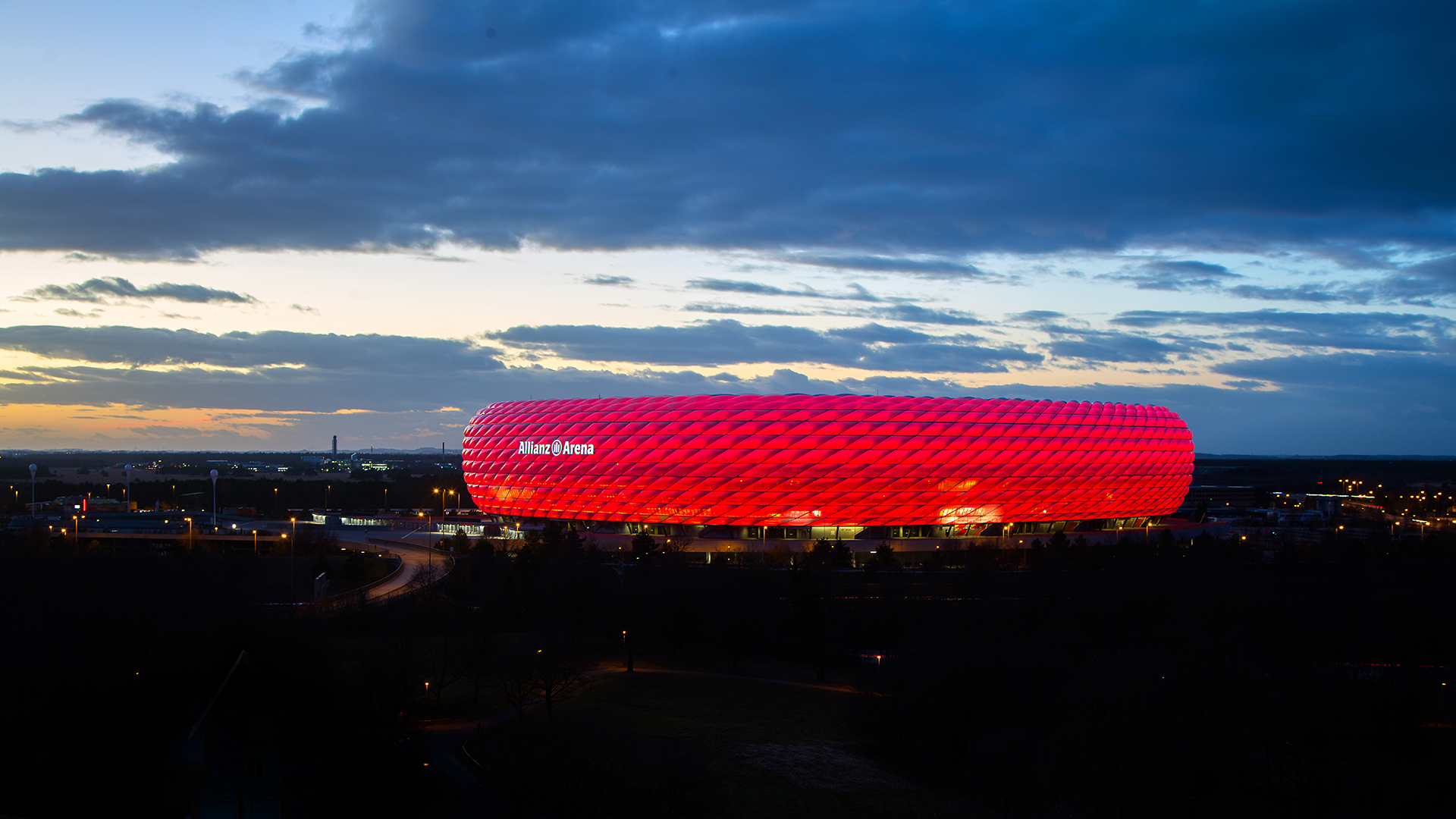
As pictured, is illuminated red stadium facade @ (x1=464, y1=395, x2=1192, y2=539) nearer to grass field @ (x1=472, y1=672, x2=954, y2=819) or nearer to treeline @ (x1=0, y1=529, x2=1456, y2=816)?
treeline @ (x1=0, y1=529, x2=1456, y2=816)

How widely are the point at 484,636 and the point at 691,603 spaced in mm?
10092

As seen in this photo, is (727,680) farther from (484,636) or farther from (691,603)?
(484,636)

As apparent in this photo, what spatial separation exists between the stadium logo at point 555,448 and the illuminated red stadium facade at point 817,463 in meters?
0.11

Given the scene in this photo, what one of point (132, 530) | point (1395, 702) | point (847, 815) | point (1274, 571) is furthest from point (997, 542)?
point (132, 530)

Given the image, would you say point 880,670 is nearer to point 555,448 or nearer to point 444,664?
point 444,664

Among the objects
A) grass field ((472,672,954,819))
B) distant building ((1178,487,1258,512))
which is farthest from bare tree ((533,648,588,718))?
distant building ((1178,487,1258,512))

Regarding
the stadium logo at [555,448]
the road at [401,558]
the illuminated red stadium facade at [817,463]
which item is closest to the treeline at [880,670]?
the road at [401,558]

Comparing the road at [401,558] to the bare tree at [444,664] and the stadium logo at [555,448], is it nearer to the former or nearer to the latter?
the stadium logo at [555,448]

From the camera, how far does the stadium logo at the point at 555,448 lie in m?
72.7

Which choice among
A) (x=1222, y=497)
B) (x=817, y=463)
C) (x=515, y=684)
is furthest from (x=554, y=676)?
(x=1222, y=497)

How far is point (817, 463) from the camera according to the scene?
67.9 metres

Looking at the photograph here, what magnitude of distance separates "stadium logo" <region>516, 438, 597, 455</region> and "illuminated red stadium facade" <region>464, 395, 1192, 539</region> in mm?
111

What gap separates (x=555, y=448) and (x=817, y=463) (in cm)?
2159

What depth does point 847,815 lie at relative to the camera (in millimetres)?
20469
